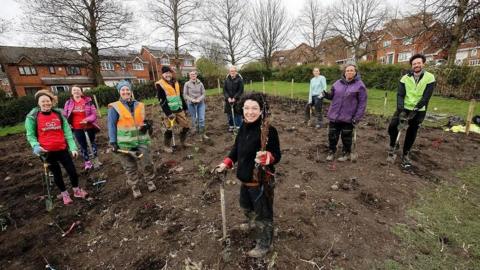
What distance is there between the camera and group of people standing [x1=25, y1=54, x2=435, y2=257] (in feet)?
8.50

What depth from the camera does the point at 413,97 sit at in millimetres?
4848

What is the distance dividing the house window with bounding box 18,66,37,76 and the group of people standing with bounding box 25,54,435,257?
37089 mm

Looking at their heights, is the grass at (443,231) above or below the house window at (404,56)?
below

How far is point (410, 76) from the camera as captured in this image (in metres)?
4.89

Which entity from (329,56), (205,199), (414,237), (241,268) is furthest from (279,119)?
(329,56)

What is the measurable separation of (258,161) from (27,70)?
139ft

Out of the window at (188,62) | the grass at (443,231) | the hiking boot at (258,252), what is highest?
the window at (188,62)

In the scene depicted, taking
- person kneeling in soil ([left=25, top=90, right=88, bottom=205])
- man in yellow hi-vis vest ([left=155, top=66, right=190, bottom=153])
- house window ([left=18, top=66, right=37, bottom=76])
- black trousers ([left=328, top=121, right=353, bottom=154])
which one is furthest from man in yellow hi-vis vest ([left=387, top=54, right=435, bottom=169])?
house window ([left=18, top=66, right=37, bottom=76])

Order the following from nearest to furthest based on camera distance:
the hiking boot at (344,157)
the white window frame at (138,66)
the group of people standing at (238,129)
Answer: the group of people standing at (238,129), the hiking boot at (344,157), the white window frame at (138,66)

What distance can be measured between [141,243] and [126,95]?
7.46 feet

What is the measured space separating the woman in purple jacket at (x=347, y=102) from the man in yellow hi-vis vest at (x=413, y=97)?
851 mm

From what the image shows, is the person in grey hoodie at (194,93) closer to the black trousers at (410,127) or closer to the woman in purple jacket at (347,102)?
the woman in purple jacket at (347,102)

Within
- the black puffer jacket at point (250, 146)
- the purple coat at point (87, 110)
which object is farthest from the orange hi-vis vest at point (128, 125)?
the black puffer jacket at point (250, 146)

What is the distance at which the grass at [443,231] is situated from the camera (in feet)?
9.23
